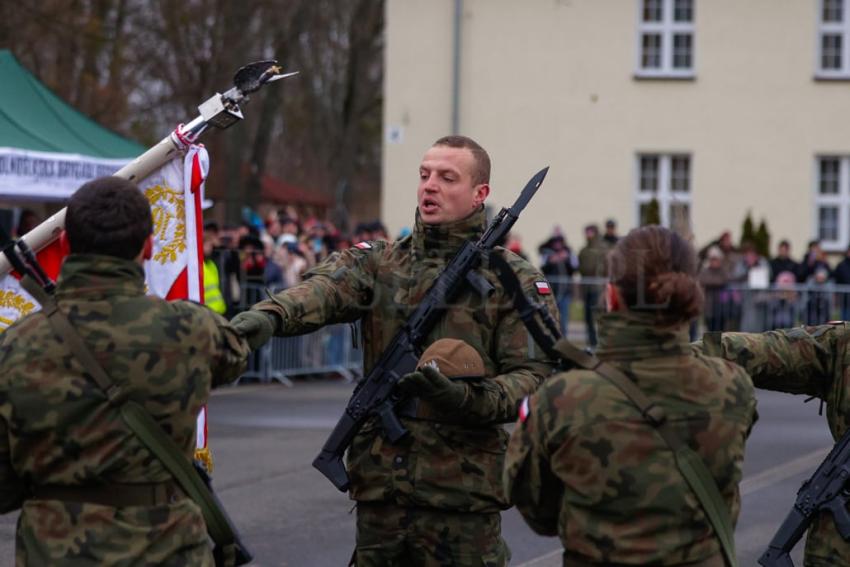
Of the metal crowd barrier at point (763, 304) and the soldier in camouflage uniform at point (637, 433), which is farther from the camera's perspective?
the metal crowd barrier at point (763, 304)

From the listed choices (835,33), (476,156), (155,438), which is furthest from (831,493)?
(835,33)

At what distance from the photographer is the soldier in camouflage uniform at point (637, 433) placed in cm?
367

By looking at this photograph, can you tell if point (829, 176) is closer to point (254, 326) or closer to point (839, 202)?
point (839, 202)

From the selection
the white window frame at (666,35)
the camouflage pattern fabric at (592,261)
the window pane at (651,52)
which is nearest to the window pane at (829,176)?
the white window frame at (666,35)

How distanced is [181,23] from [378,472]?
2752 centimetres

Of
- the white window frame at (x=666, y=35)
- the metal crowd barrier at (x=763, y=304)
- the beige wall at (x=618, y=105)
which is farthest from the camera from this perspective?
the white window frame at (x=666, y=35)

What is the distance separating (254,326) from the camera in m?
4.54

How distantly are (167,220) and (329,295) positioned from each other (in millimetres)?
972

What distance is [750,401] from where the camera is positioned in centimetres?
386

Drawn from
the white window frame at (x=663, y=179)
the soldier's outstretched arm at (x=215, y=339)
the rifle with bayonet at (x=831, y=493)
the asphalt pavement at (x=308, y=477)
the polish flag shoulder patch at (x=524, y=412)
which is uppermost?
the white window frame at (x=663, y=179)

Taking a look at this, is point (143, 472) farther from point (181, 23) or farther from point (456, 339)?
point (181, 23)

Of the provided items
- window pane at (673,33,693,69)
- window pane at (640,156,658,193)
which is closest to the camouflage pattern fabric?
window pane at (640,156,658,193)

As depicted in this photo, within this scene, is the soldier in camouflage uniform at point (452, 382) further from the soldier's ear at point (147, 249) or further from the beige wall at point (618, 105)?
the beige wall at point (618, 105)

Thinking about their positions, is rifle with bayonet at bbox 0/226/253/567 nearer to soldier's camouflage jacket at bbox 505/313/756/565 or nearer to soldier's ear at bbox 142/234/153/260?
soldier's ear at bbox 142/234/153/260
